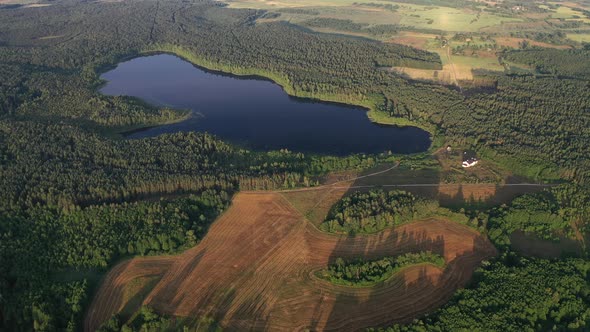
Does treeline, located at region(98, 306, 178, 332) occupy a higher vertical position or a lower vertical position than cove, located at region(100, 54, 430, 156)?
lower

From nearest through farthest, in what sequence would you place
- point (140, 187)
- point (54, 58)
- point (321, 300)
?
point (321, 300) < point (140, 187) < point (54, 58)

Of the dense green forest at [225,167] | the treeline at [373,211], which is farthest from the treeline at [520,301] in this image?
the treeline at [373,211]

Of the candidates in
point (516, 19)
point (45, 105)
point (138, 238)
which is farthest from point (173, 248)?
point (516, 19)

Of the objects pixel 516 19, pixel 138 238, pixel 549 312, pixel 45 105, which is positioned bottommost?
pixel 549 312

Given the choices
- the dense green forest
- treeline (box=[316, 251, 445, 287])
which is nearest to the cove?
the dense green forest

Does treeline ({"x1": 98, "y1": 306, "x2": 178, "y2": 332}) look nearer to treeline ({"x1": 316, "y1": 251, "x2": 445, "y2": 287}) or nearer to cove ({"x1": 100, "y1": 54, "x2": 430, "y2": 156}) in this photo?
treeline ({"x1": 316, "y1": 251, "x2": 445, "y2": 287})

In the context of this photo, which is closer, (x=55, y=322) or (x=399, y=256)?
(x=55, y=322)

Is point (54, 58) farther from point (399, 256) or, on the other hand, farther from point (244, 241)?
point (399, 256)
